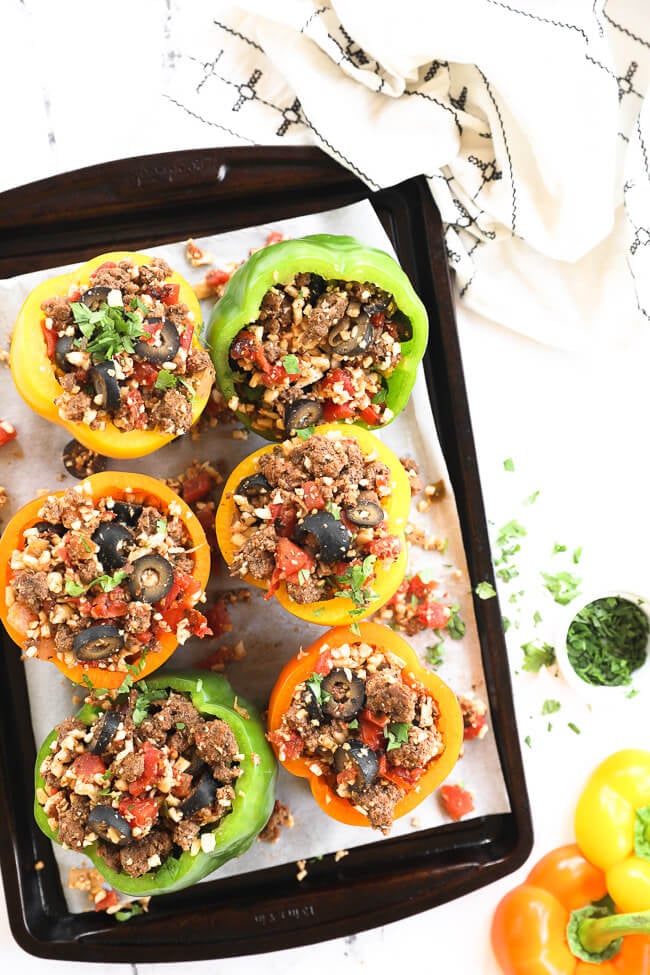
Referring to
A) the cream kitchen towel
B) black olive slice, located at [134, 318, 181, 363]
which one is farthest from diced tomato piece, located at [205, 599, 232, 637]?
the cream kitchen towel

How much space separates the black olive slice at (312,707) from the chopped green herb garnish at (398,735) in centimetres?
19

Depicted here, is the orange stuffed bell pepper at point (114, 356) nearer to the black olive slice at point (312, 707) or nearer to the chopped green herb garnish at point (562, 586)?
the black olive slice at point (312, 707)

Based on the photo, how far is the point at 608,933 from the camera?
3.20m

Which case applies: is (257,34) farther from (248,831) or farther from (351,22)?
(248,831)

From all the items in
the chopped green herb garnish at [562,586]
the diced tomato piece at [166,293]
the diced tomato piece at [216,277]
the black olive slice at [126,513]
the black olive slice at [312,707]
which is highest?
the diced tomato piece at [216,277]

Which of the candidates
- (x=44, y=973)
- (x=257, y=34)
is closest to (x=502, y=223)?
(x=257, y=34)

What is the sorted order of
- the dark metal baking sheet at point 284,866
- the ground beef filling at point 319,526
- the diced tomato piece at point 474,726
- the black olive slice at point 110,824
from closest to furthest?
the black olive slice at point 110,824, the ground beef filling at point 319,526, the dark metal baking sheet at point 284,866, the diced tomato piece at point 474,726

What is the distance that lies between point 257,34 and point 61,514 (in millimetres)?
1728

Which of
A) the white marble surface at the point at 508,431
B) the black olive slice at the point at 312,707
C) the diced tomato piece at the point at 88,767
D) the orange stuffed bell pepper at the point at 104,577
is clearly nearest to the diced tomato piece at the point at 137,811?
the diced tomato piece at the point at 88,767

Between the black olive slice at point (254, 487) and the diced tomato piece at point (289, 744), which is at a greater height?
the black olive slice at point (254, 487)

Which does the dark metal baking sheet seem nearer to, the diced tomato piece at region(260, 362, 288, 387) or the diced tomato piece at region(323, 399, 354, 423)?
the diced tomato piece at region(323, 399, 354, 423)

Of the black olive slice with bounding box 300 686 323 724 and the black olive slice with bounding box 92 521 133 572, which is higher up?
the black olive slice with bounding box 92 521 133 572

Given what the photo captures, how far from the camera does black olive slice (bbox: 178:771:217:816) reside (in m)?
2.63

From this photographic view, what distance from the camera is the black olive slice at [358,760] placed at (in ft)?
8.80
